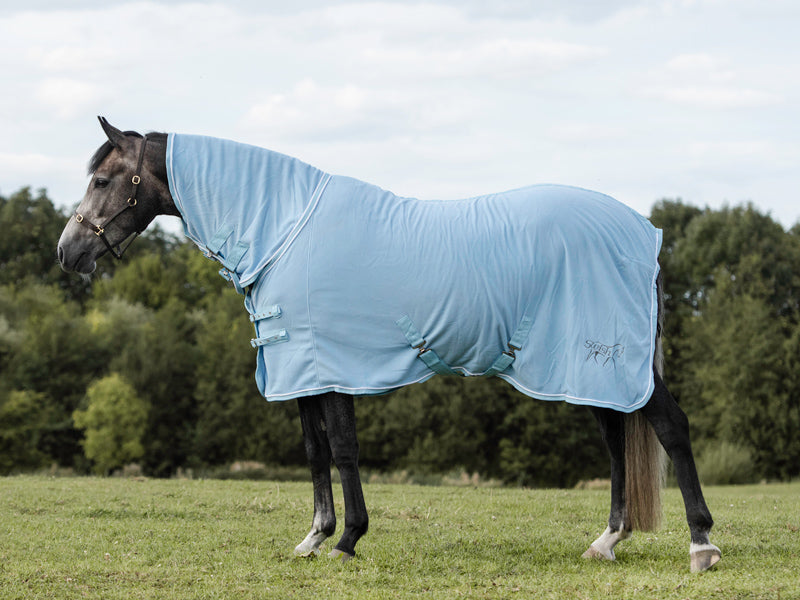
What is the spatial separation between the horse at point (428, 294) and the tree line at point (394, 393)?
3311cm

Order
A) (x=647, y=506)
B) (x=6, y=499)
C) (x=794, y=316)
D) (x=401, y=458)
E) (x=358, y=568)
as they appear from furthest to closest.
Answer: (x=401, y=458)
(x=794, y=316)
(x=6, y=499)
(x=647, y=506)
(x=358, y=568)

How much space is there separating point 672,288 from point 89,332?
101ft

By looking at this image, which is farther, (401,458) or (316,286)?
(401,458)

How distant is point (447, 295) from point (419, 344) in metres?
0.38

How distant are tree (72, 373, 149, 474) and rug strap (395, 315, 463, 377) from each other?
36.4m

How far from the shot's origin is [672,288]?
4353cm

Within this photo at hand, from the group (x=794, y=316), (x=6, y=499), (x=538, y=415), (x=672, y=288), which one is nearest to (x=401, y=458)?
(x=538, y=415)

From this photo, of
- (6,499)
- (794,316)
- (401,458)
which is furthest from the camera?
(401,458)

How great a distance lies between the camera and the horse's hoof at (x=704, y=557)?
519 cm

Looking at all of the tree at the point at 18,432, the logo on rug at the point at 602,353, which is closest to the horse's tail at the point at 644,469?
the logo on rug at the point at 602,353

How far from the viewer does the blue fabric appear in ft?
17.8

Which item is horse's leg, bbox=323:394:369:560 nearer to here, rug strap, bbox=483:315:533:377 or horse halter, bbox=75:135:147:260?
rug strap, bbox=483:315:533:377

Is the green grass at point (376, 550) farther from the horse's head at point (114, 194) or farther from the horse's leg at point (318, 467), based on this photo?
the horse's head at point (114, 194)

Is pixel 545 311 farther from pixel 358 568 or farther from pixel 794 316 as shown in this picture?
pixel 794 316
